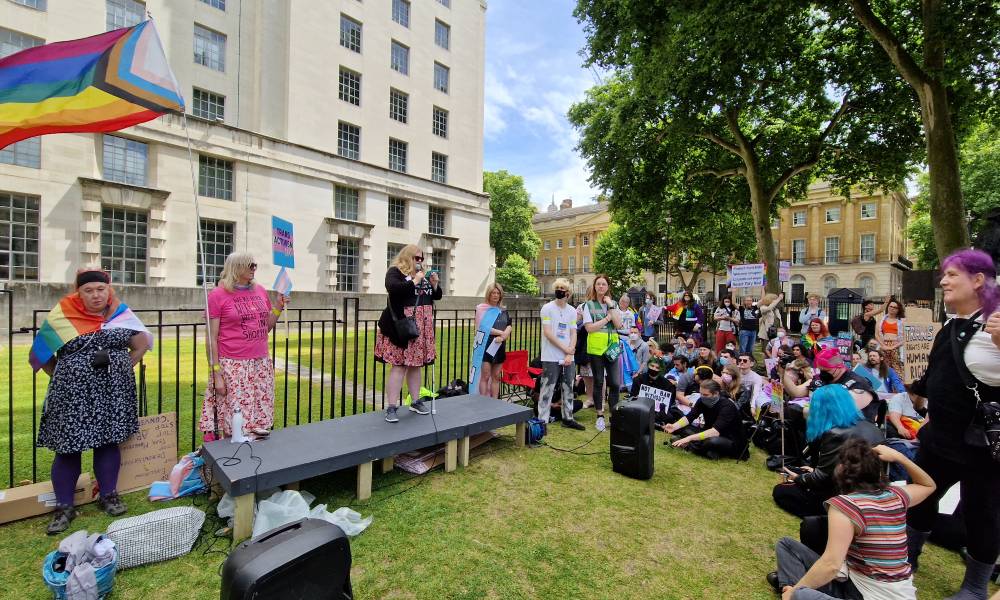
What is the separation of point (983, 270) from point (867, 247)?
193 feet

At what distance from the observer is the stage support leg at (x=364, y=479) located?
13.2ft

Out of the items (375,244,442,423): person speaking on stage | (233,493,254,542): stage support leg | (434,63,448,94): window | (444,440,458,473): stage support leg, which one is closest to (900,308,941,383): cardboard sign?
(444,440,458,473): stage support leg

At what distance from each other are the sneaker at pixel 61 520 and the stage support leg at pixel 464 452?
3.32m

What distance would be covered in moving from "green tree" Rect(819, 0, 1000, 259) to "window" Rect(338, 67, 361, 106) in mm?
22246

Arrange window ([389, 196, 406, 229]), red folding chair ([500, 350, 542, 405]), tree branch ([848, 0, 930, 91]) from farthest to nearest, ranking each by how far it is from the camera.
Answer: window ([389, 196, 406, 229])
tree branch ([848, 0, 930, 91])
red folding chair ([500, 350, 542, 405])

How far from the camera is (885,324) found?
9188 mm

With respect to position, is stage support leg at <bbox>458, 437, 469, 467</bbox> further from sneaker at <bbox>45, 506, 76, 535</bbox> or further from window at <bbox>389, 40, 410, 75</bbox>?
window at <bbox>389, 40, 410, 75</bbox>

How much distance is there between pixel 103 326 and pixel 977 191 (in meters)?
42.2

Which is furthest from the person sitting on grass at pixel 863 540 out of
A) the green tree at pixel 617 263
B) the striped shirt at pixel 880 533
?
the green tree at pixel 617 263

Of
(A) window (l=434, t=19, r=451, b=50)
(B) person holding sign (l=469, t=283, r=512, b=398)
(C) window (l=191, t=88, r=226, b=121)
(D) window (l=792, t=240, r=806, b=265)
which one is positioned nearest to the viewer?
(B) person holding sign (l=469, t=283, r=512, b=398)

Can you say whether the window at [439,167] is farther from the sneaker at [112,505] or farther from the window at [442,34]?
the sneaker at [112,505]

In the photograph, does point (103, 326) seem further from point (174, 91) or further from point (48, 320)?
point (174, 91)

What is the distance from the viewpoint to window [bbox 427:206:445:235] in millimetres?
29328

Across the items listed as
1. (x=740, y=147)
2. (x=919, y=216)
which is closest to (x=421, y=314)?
(x=740, y=147)
